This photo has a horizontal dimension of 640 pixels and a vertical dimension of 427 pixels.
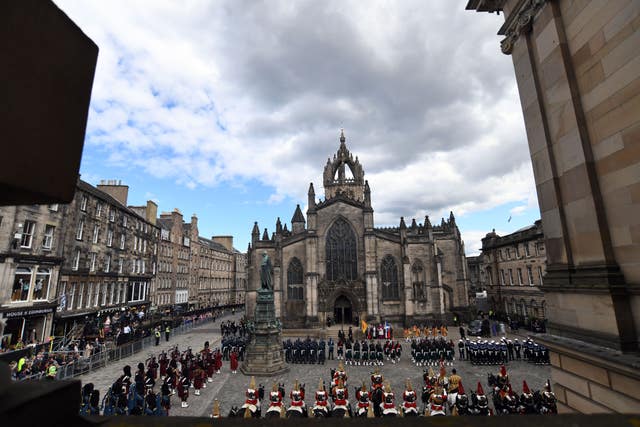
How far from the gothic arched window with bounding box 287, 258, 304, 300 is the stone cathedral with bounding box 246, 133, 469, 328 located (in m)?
0.04

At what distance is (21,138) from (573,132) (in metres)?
6.95

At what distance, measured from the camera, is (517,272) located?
117ft

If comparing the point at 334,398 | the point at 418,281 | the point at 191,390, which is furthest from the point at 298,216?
the point at 334,398

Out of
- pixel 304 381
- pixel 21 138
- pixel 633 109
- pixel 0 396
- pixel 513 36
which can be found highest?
pixel 513 36

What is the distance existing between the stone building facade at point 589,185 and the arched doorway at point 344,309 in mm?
28866

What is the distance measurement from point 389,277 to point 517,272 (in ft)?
47.5

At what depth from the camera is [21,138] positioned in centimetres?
110

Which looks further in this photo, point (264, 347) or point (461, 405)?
point (264, 347)

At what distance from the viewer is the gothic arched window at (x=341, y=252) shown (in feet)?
114

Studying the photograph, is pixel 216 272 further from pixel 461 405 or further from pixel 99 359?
pixel 461 405

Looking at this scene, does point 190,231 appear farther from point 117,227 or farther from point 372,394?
point 372,394

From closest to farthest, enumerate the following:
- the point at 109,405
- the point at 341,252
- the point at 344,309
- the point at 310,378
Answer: the point at 109,405 → the point at 310,378 → the point at 344,309 → the point at 341,252

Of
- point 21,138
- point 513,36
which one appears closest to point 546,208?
point 513,36

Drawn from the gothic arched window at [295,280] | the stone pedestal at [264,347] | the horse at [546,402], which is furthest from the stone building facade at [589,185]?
the gothic arched window at [295,280]
